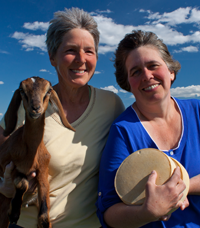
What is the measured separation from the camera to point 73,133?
8.70 ft

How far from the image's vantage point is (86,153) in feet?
8.45

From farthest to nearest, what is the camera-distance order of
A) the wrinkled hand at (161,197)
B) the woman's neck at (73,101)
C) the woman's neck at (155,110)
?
the woman's neck at (73,101) → the woman's neck at (155,110) → the wrinkled hand at (161,197)

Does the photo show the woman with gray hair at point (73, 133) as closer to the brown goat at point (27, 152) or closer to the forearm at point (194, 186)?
the brown goat at point (27, 152)

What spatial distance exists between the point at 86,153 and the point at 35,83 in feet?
3.57

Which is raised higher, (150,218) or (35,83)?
(35,83)

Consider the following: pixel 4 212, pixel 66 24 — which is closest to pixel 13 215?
pixel 4 212

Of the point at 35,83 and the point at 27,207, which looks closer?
the point at 35,83

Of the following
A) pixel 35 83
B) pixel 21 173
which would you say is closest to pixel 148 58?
pixel 35 83

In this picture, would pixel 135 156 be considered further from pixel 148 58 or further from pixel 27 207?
pixel 27 207

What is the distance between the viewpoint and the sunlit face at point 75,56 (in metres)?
2.63

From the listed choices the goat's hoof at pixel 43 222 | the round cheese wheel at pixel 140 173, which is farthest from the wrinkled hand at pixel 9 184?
the round cheese wheel at pixel 140 173

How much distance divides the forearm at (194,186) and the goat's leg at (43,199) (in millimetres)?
1543

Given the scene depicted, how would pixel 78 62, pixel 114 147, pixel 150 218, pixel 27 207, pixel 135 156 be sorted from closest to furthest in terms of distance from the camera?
pixel 150 218 < pixel 135 156 < pixel 114 147 < pixel 27 207 < pixel 78 62

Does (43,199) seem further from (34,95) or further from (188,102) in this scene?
(188,102)
